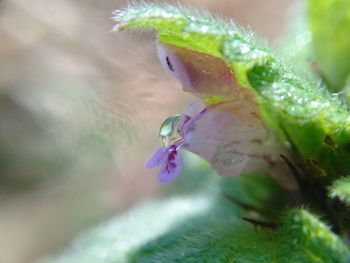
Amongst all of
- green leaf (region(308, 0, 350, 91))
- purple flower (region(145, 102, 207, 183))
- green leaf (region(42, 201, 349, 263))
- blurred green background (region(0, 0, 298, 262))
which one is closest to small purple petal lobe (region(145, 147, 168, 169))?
purple flower (region(145, 102, 207, 183))

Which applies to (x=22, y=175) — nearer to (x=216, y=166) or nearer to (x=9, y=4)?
(x=9, y=4)

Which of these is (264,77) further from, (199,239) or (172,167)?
(199,239)

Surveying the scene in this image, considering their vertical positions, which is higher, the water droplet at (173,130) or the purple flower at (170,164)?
the water droplet at (173,130)

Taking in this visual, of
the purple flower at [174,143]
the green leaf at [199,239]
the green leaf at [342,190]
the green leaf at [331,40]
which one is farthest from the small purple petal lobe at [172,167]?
the green leaf at [331,40]

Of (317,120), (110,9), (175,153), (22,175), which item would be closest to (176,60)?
(175,153)

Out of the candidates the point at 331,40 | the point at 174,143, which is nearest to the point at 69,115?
the point at 331,40

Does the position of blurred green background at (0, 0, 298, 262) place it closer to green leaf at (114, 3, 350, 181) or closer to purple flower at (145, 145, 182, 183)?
purple flower at (145, 145, 182, 183)

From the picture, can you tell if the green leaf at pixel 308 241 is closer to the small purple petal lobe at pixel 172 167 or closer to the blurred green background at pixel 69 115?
the small purple petal lobe at pixel 172 167
